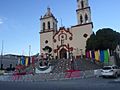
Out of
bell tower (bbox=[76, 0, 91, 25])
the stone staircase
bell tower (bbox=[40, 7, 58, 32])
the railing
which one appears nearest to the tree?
bell tower (bbox=[76, 0, 91, 25])

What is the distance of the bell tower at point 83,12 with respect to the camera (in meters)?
49.4

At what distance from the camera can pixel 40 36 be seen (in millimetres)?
53688

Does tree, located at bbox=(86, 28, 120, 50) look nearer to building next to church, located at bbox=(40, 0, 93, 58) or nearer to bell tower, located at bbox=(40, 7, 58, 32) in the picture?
building next to church, located at bbox=(40, 0, 93, 58)

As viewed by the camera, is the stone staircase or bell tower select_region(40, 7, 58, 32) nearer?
the stone staircase

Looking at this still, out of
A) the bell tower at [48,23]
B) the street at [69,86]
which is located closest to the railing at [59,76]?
the street at [69,86]

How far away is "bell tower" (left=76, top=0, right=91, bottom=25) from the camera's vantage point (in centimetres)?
4941

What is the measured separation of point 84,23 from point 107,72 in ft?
94.7

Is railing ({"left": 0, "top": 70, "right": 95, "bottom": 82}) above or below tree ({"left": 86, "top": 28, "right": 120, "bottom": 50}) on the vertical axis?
below

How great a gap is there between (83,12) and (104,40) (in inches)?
489

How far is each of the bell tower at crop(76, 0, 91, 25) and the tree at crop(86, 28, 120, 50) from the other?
6.38 m

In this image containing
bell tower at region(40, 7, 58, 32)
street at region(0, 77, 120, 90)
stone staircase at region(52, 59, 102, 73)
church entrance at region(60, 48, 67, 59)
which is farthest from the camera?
bell tower at region(40, 7, 58, 32)

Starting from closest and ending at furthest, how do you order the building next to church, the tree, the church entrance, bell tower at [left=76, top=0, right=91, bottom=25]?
the tree
the building next to church
bell tower at [left=76, top=0, right=91, bottom=25]
the church entrance

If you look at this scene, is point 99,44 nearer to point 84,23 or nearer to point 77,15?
point 84,23

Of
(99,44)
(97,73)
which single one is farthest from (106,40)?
(97,73)
